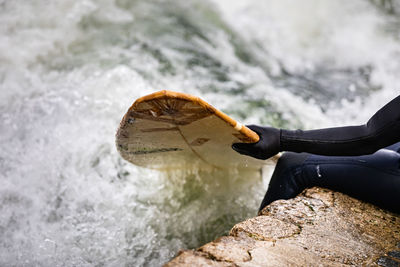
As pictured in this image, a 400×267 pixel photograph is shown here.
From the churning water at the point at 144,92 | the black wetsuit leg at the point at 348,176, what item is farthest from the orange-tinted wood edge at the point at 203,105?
the churning water at the point at 144,92

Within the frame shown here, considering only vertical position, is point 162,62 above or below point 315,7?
below

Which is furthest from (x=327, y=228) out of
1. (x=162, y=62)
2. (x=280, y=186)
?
(x=162, y=62)

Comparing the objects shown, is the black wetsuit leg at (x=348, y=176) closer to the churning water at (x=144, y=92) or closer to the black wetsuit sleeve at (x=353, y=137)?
the black wetsuit sleeve at (x=353, y=137)

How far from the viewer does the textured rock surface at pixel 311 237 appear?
133cm

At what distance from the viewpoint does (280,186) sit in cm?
197

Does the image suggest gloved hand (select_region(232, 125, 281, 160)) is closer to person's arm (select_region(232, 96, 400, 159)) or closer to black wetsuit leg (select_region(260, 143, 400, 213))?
person's arm (select_region(232, 96, 400, 159))

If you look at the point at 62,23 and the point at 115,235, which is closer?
the point at 115,235

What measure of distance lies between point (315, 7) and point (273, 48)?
167 cm

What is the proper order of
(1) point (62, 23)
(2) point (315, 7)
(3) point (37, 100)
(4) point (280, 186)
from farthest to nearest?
1. (2) point (315, 7)
2. (1) point (62, 23)
3. (3) point (37, 100)
4. (4) point (280, 186)

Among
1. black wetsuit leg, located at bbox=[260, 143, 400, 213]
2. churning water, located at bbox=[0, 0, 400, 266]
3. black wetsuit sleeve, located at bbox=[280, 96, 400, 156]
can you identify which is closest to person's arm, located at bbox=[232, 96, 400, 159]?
black wetsuit sleeve, located at bbox=[280, 96, 400, 156]

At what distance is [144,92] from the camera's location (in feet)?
11.5

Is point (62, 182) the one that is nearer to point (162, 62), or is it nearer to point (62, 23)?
point (162, 62)

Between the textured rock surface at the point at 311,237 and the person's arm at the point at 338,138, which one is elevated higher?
the person's arm at the point at 338,138

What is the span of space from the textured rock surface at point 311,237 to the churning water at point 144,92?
0.83 metres
